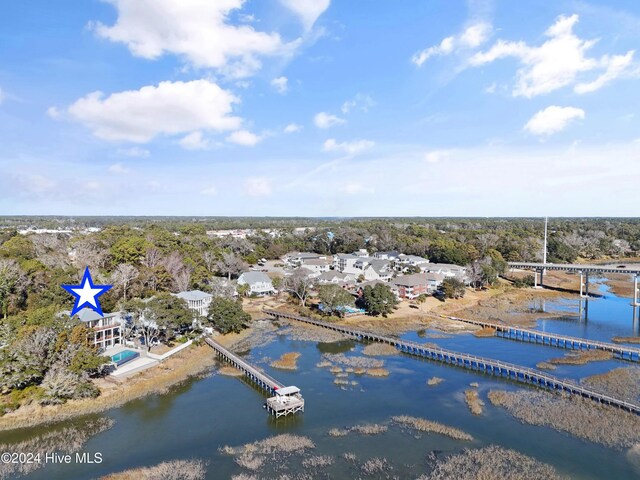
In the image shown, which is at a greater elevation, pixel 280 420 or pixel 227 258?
pixel 227 258

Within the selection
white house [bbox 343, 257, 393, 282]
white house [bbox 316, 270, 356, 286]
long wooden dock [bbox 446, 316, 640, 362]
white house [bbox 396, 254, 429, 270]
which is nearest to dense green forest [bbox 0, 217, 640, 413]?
white house [bbox 396, 254, 429, 270]

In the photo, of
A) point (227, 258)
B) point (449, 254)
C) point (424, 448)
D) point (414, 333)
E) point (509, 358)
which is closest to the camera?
point (424, 448)

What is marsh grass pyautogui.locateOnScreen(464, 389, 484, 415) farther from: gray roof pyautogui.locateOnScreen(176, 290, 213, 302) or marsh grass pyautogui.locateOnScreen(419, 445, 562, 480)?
gray roof pyautogui.locateOnScreen(176, 290, 213, 302)

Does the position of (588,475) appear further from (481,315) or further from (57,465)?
(481,315)

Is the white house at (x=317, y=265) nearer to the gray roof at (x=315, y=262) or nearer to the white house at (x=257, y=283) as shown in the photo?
the gray roof at (x=315, y=262)

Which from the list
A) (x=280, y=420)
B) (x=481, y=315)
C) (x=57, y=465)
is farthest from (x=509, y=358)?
(x=57, y=465)

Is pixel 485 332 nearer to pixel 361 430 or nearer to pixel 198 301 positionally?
pixel 361 430

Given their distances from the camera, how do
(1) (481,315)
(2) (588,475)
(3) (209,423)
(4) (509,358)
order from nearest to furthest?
1. (2) (588,475)
2. (3) (209,423)
3. (4) (509,358)
4. (1) (481,315)
